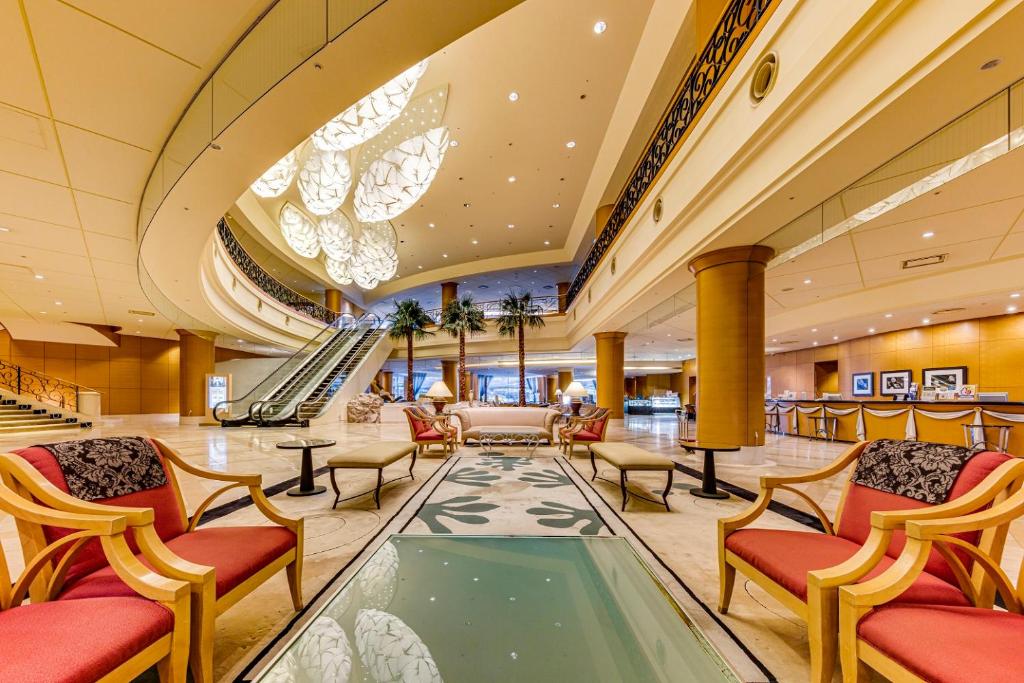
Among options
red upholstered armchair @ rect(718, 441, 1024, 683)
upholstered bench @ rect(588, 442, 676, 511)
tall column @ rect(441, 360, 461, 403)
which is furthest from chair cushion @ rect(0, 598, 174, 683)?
tall column @ rect(441, 360, 461, 403)

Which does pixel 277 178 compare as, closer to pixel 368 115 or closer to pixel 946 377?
pixel 368 115

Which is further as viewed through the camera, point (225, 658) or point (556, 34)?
point (556, 34)

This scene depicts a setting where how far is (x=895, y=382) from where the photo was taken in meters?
11.9

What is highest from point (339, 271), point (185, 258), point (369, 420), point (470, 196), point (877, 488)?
point (470, 196)

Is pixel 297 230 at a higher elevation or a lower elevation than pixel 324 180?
higher

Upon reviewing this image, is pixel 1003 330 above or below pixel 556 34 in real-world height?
below

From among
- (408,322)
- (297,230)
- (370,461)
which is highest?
(297,230)

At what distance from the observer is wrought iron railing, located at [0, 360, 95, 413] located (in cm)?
1427

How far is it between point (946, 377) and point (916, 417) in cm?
391

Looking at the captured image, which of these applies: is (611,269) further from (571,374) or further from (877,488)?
(571,374)

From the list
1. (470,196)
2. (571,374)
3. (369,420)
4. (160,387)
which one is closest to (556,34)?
(470,196)

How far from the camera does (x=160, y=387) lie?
1792 cm

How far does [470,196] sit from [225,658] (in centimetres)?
1311

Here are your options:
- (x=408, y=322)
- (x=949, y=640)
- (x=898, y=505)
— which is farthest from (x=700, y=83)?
(x=408, y=322)
